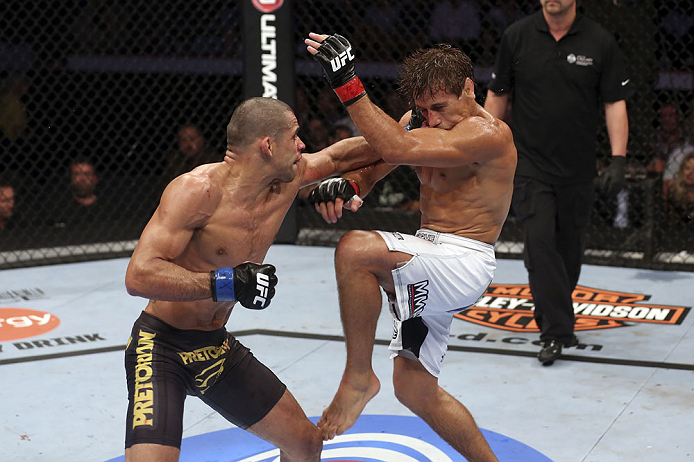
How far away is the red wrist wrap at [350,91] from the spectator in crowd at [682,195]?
419 centimetres

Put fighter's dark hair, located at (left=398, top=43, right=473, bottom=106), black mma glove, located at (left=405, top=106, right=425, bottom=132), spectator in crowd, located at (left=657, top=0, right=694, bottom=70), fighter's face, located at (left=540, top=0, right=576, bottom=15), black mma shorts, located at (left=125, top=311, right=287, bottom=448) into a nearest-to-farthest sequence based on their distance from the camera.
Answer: black mma shorts, located at (left=125, top=311, right=287, bottom=448) < fighter's dark hair, located at (left=398, top=43, right=473, bottom=106) < black mma glove, located at (left=405, top=106, right=425, bottom=132) < fighter's face, located at (left=540, top=0, right=576, bottom=15) < spectator in crowd, located at (left=657, top=0, right=694, bottom=70)

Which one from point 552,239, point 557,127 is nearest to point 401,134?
point 552,239

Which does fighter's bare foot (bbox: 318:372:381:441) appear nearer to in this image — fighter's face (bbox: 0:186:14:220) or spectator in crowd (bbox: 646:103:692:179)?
spectator in crowd (bbox: 646:103:692:179)

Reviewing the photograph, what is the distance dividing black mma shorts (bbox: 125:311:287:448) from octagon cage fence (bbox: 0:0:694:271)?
3.31 m

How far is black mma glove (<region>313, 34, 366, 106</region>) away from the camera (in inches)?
92.0

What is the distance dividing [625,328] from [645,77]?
6.41 ft

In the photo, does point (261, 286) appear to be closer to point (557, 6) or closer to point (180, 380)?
point (180, 380)

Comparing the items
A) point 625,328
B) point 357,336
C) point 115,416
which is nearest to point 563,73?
point 625,328

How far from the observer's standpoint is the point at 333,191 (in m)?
2.53

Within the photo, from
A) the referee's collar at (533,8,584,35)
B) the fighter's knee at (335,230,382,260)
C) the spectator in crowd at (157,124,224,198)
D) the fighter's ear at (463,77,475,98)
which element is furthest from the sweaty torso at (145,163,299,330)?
the spectator in crowd at (157,124,224,198)

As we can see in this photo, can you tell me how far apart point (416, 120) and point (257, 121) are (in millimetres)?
539

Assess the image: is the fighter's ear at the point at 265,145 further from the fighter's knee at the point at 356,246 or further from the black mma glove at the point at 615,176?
the black mma glove at the point at 615,176

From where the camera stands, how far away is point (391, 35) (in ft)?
22.9

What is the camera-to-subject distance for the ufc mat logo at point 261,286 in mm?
2256
